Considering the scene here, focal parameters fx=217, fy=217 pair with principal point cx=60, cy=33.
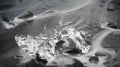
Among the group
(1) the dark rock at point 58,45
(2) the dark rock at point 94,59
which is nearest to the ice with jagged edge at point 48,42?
(1) the dark rock at point 58,45

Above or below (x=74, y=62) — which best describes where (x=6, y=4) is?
above

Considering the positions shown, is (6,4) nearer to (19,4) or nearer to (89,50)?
(19,4)

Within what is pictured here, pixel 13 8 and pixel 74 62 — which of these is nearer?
pixel 74 62

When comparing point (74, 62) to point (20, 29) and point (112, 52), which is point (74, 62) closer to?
point (112, 52)

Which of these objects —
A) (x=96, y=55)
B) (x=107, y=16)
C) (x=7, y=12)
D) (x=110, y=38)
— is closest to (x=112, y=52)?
(x=96, y=55)

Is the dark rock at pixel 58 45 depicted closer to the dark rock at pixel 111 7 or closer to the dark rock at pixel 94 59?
the dark rock at pixel 94 59

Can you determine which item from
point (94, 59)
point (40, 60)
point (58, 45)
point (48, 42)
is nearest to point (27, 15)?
point (48, 42)

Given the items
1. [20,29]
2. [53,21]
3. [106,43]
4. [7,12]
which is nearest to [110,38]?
[106,43]

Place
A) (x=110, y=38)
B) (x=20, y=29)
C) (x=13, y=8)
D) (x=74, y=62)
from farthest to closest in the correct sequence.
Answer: (x=13, y=8), (x=20, y=29), (x=110, y=38), (x=74, y=62)

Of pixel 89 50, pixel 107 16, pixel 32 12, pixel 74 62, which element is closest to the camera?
pixel 74 62
